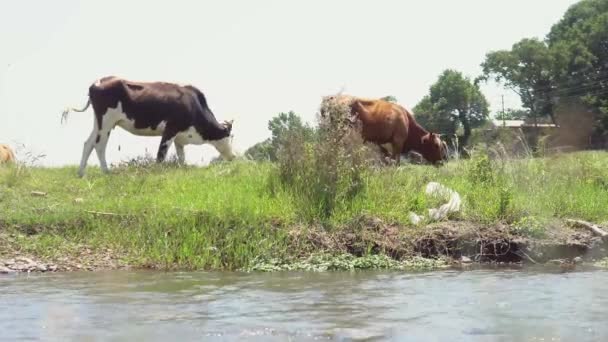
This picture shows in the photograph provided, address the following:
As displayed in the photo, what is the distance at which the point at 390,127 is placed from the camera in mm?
15766

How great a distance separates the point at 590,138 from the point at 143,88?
122 feet

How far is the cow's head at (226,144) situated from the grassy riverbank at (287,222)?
4820mm

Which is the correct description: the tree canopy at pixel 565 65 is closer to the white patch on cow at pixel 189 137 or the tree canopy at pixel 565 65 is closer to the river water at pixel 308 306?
the white patch on cow at pixel 189 137

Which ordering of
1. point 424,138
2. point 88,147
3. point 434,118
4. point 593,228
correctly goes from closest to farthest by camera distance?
point 593,228 < point 88,147 < point 424,138 < point 434,118

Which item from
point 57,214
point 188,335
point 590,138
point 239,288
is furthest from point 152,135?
point 590,138

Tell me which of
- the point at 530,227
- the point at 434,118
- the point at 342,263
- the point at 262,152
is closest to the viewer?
the point at 342,263

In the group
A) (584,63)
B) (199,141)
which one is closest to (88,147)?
(199,141)

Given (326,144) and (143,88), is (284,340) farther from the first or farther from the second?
(143,88)

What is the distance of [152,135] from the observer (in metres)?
16.0

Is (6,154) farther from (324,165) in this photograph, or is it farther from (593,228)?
(593,228)

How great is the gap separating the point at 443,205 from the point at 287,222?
2176 millimetres

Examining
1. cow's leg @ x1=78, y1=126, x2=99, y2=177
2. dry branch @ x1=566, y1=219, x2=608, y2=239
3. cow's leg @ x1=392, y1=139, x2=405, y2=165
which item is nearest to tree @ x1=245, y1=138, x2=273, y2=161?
cow's leg @ x1=392, y1=139, x2=405, y2=165

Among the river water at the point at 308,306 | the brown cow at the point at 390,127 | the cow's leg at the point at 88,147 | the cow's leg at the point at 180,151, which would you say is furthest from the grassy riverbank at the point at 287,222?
the cow's leg at the point at 180,151

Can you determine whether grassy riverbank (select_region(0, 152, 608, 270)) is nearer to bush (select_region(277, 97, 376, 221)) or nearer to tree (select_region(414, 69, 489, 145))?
bush (select_region(277, 97, 376, 221))
